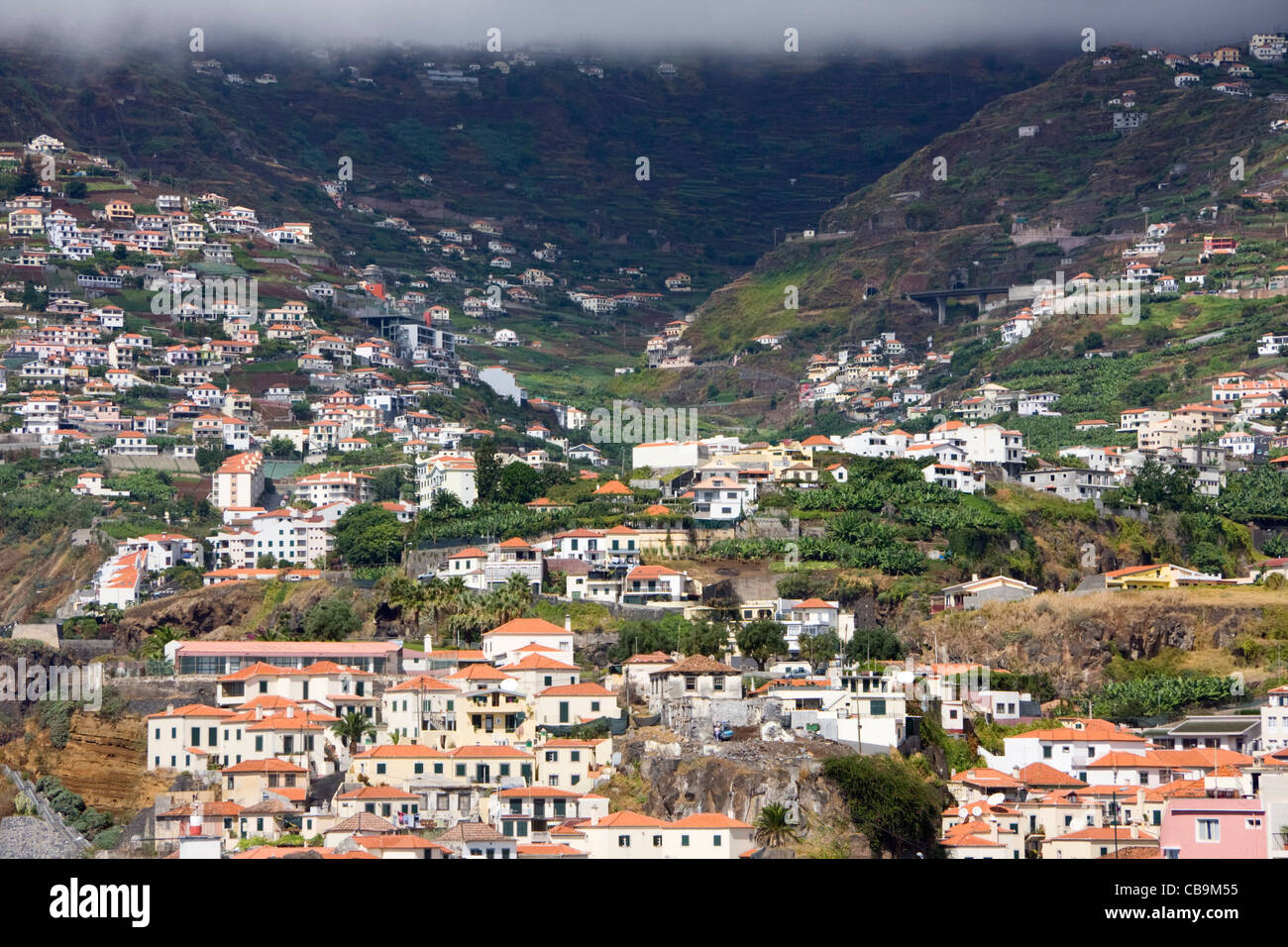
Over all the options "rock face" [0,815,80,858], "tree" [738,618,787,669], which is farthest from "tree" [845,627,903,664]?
"rock face" [0,815,80,858]

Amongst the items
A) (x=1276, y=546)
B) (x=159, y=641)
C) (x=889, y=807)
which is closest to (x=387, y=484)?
(x=159, y=641)

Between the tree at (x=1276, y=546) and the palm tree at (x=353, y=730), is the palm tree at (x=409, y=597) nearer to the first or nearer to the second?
the palm tree at (x=353, y=730)

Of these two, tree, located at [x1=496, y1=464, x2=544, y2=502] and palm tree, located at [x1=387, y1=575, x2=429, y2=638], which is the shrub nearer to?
palm tree, located at [x1=387, y1=575, x2=429, y2=638]

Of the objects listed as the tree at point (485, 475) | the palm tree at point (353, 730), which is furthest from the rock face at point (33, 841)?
the tree at point (485, 475)

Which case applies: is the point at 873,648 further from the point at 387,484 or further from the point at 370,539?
the point at 387,484

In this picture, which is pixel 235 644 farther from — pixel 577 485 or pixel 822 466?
pixel 822 466
